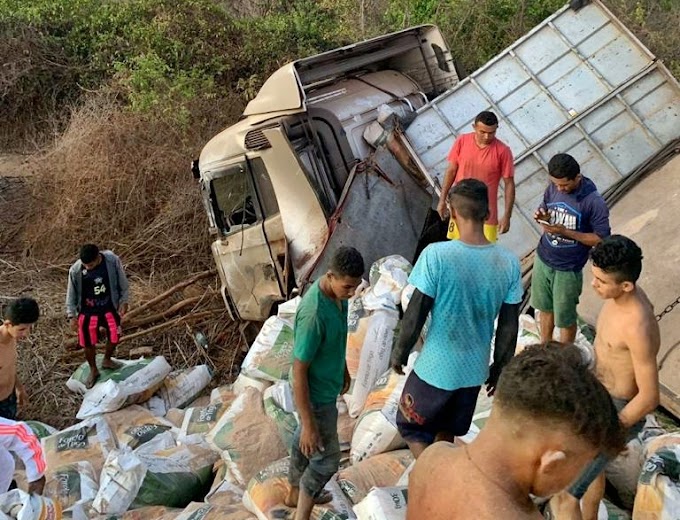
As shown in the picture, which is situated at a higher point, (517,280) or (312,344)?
(312,344)

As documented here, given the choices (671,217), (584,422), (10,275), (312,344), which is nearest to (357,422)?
(312,344)

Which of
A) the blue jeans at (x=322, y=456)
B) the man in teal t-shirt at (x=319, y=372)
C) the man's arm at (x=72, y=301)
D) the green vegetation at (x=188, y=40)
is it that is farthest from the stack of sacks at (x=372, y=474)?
the green vegetation at (x=188, y=40)

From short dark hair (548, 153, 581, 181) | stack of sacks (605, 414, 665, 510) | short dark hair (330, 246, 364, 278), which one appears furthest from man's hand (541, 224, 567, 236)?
short dark hair (330, 246, 364, 278)

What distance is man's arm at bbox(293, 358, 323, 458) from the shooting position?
9.76 ft

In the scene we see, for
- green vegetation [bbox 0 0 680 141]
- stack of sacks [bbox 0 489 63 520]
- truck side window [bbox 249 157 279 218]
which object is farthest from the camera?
green vegetation [bbox 0 0 680 141]

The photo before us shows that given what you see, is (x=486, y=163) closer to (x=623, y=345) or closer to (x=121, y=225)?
(x=623, y=345)

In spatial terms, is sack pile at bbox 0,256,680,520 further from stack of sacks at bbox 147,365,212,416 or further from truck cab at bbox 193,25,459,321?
truck cab at bbox 193,25,459,321

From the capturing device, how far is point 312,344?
2943 mm

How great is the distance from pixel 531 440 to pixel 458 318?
1.61 meters

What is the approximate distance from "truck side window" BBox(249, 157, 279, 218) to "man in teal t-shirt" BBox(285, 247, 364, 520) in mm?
2730

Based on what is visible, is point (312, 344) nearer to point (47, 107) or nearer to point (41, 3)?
point (47, 107)

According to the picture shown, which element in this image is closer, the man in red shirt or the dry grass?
the man in red shirt

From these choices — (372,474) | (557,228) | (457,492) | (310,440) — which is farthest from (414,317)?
(457,492)

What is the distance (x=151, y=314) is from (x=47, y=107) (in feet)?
16.6
